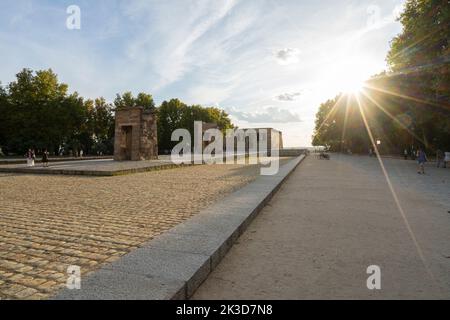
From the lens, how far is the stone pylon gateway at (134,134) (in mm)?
25062

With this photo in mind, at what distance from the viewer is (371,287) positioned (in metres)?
3.29

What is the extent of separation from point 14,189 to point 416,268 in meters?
11.5

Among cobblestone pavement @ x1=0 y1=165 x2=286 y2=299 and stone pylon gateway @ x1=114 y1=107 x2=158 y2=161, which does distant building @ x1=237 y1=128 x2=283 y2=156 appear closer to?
stone pylon gateway @ x1=114 y1=107 x2=158 y2=161

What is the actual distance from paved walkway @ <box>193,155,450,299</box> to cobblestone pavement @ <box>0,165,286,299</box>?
5.13 feet

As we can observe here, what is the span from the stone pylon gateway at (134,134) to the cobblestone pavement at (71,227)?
15507mm

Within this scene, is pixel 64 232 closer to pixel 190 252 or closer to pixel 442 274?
pixel 190 252

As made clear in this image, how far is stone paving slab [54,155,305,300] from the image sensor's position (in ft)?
9.23
